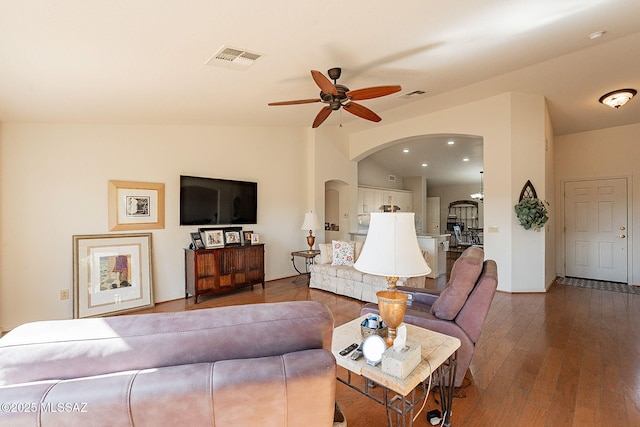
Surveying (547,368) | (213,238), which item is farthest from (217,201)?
(547,368)

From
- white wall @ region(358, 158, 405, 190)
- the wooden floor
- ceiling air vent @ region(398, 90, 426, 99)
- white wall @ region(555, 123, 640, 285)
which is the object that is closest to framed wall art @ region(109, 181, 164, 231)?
the wooden floor

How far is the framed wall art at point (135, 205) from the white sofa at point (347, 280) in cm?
258

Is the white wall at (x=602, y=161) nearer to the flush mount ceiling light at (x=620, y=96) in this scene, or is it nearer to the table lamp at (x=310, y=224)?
the flush mount ceiling light at (x=620, y=96)

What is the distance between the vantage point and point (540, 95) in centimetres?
462

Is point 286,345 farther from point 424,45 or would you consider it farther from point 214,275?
point 214,275

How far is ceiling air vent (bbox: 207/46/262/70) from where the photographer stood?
99.3 inches

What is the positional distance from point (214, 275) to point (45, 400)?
3861 mm

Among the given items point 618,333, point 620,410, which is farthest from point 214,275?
point 618,333

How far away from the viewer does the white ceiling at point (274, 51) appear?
1946mm

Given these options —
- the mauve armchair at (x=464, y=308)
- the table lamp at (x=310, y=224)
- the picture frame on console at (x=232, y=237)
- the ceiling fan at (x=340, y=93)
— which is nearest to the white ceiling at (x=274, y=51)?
the ceiling fan at (x=340, y=93)

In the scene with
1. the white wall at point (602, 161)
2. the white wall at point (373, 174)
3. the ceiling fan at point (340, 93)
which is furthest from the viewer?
the white wall at point (373, 174)

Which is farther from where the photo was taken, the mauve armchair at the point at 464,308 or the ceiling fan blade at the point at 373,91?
the ceiling fan blade at the point at 373,91

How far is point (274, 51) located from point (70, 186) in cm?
304

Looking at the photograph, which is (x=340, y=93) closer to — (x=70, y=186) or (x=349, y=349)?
(x=349, y=349)
